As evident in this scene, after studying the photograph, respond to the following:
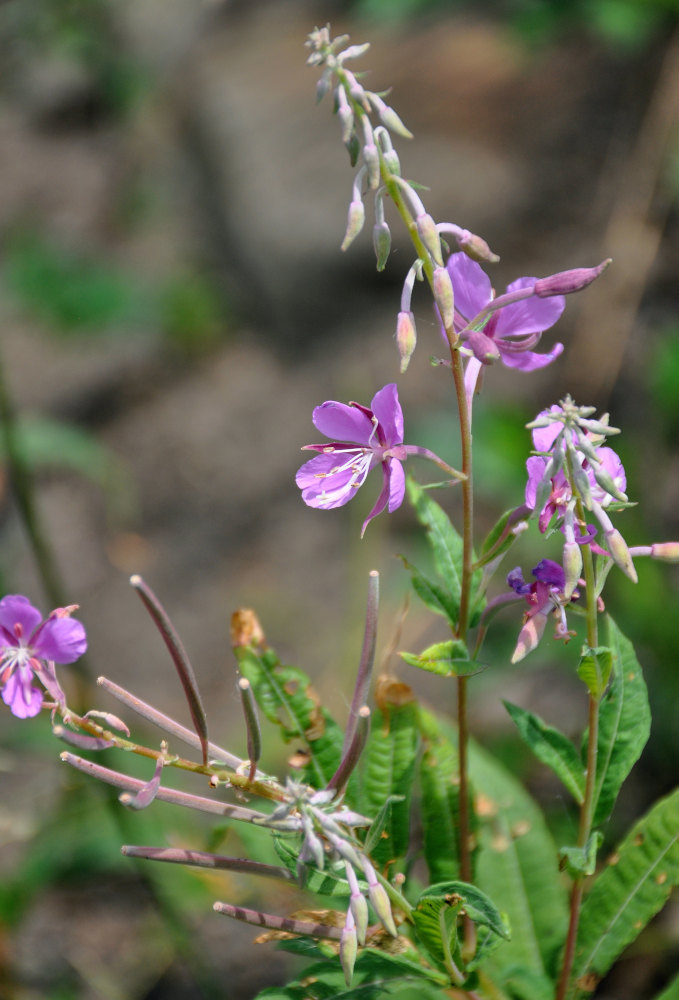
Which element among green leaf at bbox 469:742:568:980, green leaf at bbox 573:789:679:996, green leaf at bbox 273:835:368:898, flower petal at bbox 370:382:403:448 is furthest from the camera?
green leaf at bbox 469:742:568:980

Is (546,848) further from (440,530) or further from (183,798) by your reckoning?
(183,798)

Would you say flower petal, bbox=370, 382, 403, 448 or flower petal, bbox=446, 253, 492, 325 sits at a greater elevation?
flower petal, bbox=446, 253, 492, 325

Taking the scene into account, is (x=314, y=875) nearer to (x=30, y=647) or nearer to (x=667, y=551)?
(x=30, y=647)

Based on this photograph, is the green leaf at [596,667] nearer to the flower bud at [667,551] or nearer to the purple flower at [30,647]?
the flower bud at [667,551]

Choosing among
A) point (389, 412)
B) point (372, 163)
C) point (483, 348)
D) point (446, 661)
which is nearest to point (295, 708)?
point (446, 661)

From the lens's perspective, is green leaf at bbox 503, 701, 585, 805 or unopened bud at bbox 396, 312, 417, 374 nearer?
unopened bud at bbox 396, 312, 417, 374

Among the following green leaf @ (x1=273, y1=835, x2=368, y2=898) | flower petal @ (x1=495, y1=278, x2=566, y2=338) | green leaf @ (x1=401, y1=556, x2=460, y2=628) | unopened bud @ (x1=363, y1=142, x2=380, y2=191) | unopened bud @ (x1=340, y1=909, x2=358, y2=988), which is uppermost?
unopened bud @ (x1=363, y1=142, x2=380, y2=191)

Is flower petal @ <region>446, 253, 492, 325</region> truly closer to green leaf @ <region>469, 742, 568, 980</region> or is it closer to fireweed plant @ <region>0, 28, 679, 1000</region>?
fireweed plant @ <region>0, 28, 679, 1000</region>

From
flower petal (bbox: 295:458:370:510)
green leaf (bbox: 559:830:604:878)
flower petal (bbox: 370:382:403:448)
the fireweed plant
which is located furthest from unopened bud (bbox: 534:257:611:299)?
green leaf (bbox: 559:830:604:878)

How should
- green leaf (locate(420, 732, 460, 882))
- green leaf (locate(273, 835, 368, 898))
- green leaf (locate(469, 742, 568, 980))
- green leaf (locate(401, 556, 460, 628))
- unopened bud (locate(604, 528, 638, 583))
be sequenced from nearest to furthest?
unopened bud (locate(604, 528, 638, 583)), green leaf (locate(273, 835, 368, 898)), green leaf (locate(401, 556, 460, 628)), green leaf (locate(420, 732, 460, 882)), green leaf (locate(469, 742, 568, 980))
